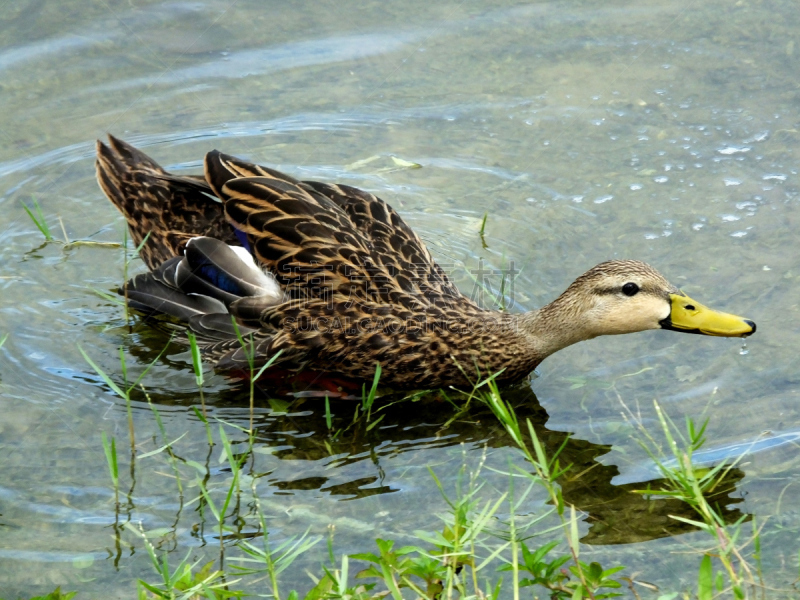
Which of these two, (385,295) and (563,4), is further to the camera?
(563,4)

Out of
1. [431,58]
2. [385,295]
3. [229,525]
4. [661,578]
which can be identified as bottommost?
[661,578]

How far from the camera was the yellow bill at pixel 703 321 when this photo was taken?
4.93 metres

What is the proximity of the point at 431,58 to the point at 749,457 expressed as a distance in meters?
4.39

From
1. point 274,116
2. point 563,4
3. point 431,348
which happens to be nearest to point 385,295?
point 431,348

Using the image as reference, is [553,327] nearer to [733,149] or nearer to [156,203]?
[156,203]

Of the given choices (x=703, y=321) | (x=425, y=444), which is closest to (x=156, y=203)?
(x=425, y=444)

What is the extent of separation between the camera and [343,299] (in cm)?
540

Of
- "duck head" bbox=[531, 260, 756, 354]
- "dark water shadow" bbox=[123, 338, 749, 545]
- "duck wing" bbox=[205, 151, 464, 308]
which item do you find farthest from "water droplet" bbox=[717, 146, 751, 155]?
"dark water shadow" bbox=[123, 338, 749, 545]

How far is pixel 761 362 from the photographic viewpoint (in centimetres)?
539

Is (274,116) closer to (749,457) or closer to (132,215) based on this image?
(132,215)

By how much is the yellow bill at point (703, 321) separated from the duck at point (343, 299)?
0.06m

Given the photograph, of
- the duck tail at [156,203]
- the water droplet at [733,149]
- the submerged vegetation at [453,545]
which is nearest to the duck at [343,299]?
the duck tail at [156,203]

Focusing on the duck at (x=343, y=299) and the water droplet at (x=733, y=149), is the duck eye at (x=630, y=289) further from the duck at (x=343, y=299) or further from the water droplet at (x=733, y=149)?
the water droplet at (x=733, y=149)

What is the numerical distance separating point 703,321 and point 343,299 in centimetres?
184
